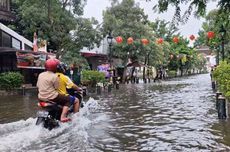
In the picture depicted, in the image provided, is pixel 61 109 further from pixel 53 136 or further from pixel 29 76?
pixel 29 76

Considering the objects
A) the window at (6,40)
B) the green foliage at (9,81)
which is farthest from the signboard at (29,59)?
the window at (6,40)

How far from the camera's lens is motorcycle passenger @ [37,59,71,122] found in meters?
8.70

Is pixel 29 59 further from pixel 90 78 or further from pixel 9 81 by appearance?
pixel 90 78

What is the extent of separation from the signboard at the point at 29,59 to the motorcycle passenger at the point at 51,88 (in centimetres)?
1806

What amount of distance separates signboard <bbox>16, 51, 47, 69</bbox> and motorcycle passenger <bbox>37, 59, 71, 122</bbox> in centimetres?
1806

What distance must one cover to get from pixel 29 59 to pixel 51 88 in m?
18.9

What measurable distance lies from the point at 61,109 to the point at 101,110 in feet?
17.3

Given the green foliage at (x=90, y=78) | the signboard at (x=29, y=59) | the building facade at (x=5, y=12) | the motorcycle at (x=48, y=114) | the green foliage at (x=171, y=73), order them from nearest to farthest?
1. the motorcycle at (x=48, y=114)
2. the green foliage at (x=90, y=78)
3. the signboard at (x=29, y=59)
4. the building facade at (x=5, y=12)
5. the green foliage at (x=171, y=73)

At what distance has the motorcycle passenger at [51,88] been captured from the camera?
8.70m

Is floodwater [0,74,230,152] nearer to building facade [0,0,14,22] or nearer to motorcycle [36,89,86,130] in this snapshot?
motorcycle [36,89,86,130]

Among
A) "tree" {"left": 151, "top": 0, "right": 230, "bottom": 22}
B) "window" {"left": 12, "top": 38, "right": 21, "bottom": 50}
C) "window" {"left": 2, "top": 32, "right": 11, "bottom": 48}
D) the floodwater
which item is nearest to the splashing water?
the floodwater

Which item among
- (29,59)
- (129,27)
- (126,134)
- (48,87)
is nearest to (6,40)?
(29,59)

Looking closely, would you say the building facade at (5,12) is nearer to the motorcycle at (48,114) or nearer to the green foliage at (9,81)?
the green foliage at (9,81)

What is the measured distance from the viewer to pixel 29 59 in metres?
27.0
